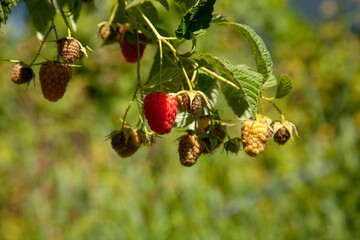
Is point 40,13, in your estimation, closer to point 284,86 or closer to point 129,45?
point 129,45

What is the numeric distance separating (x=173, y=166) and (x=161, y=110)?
253cm

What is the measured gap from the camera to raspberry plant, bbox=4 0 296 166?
53 centimetres

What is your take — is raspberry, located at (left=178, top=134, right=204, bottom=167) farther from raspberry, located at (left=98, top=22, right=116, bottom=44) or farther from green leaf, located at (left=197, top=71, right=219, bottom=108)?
raspberry, located at (left=98, top=22, right=116, bottom=44)

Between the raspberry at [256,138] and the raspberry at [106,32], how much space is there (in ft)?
1.11

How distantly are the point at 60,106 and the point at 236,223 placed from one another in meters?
1.84

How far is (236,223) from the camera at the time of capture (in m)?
2.63

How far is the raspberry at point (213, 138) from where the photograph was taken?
619 mm

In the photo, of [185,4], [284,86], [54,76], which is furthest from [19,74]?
[284,86]

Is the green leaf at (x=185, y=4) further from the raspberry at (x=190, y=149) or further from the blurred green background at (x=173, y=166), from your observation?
the blurred green background at (x=173, y=166)

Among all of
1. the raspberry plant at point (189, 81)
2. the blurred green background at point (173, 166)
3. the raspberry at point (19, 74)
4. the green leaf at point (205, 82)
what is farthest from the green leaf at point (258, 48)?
the blurred green background at point (173, 166)

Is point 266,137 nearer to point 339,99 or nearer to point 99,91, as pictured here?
point 339,99

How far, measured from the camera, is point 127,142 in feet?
2.36

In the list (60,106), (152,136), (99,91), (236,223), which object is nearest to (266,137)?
(152,136)

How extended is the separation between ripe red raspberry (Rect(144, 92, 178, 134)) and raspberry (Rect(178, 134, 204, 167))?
4cm
